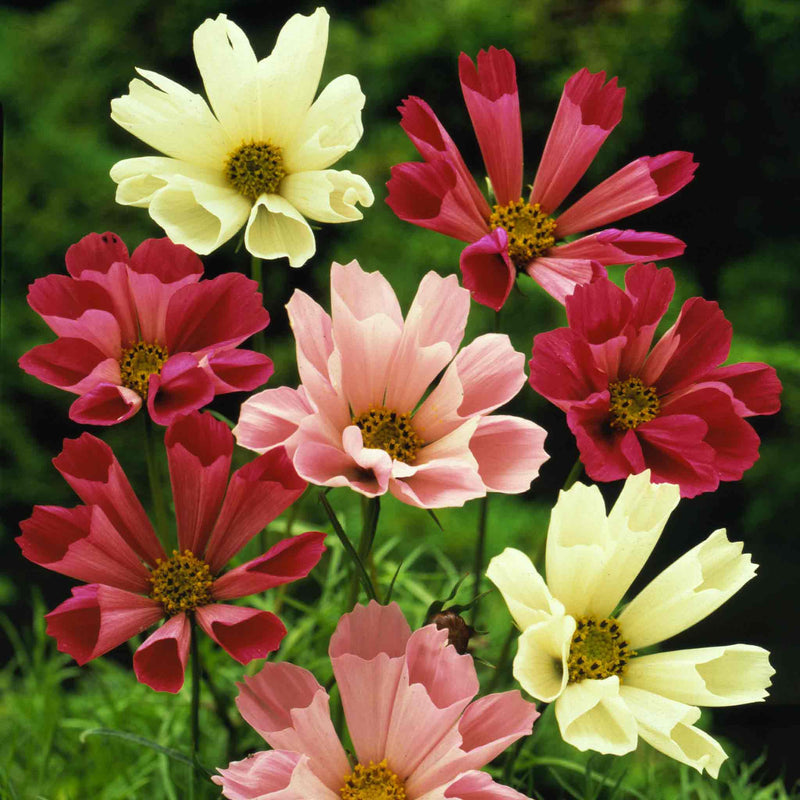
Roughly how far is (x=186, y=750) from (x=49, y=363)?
12.8 inches

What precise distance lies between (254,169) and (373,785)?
221 mm

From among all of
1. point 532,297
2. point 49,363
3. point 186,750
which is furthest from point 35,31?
point 49,363

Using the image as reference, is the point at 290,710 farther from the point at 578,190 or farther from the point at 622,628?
the point at 578,190

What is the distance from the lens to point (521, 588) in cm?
34

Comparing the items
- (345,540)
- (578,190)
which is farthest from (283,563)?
(578,190)

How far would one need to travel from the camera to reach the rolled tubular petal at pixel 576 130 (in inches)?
16.6

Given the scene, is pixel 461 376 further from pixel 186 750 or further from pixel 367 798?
pixel 186 750

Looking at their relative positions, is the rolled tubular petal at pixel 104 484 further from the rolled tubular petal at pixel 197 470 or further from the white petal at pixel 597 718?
the white petal at pixel 597 718

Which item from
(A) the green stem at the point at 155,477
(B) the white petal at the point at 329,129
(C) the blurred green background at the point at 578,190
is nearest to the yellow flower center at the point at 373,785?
(A) the green stem at the point at 155,477

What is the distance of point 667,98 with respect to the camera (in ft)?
4.20

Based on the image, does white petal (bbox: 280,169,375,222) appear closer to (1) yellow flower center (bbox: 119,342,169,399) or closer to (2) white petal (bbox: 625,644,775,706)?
(1) yellow flower center (bbox: 119,342,169,399)

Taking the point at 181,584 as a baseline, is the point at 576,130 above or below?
above

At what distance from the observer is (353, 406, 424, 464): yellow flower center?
1.17 feet

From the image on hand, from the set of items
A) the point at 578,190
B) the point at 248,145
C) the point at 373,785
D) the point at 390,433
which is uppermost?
the point at 578,190
